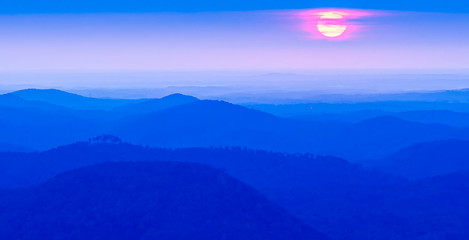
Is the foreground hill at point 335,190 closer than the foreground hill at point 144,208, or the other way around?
the foreground hill at point 144,208

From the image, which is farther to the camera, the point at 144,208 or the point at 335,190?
the point at 335,190

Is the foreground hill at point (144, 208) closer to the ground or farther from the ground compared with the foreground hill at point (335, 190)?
farther from the ground

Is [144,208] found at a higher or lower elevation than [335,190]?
higher

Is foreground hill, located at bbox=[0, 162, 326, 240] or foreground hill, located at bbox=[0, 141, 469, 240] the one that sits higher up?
Result: foreground hill, located at bbox=[0, 162, 326, 240]

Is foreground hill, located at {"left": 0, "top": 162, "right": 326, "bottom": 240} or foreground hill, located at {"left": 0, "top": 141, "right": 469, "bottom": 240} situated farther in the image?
foreground hill, located at {"left": 0, "top": 141, "right": 469, "bottom": 240}

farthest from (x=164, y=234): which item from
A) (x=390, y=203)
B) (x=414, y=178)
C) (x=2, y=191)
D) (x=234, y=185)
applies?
(x=414, y=178)

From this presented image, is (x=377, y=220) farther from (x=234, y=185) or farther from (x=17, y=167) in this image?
(x=17, y=167)
